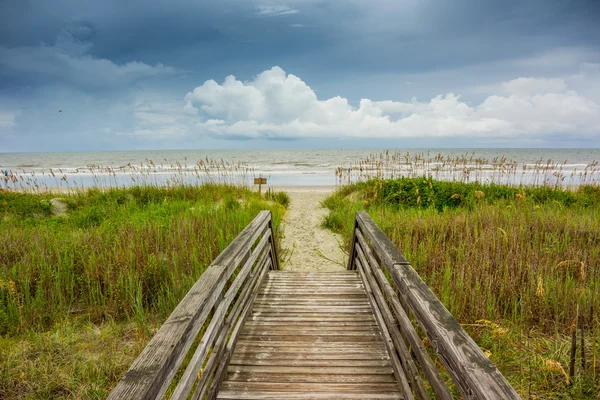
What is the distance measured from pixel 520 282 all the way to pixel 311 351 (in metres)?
2.97

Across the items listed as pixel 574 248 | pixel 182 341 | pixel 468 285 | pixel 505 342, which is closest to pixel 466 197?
pixel 574 248

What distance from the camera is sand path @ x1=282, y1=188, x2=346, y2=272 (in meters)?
6.13

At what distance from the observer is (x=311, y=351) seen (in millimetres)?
2721

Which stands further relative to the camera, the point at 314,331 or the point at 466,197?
the point at 466,197

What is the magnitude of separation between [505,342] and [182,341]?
290cm

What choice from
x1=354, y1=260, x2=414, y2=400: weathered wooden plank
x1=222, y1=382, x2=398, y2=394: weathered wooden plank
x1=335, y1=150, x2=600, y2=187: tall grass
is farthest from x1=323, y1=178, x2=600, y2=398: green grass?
x1=335, y1=150, x2=600, y2=187: tall grass

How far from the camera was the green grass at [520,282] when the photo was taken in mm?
2529

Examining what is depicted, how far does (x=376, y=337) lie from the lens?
2945 mm

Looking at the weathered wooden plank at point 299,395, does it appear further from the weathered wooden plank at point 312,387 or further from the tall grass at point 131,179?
the tall grass at point 131,179

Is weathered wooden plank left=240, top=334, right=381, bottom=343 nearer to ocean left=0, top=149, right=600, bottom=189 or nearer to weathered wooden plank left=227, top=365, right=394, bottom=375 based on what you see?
weathered wooden plank left=227, top=365, right=394, bottom=375

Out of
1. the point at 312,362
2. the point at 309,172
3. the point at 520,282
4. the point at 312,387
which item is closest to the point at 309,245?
the point at 520,282

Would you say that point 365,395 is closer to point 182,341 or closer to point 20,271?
point 182,341

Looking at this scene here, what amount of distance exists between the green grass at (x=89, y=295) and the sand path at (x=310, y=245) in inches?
53.7

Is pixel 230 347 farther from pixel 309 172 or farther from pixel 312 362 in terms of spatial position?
pixel 309 172
